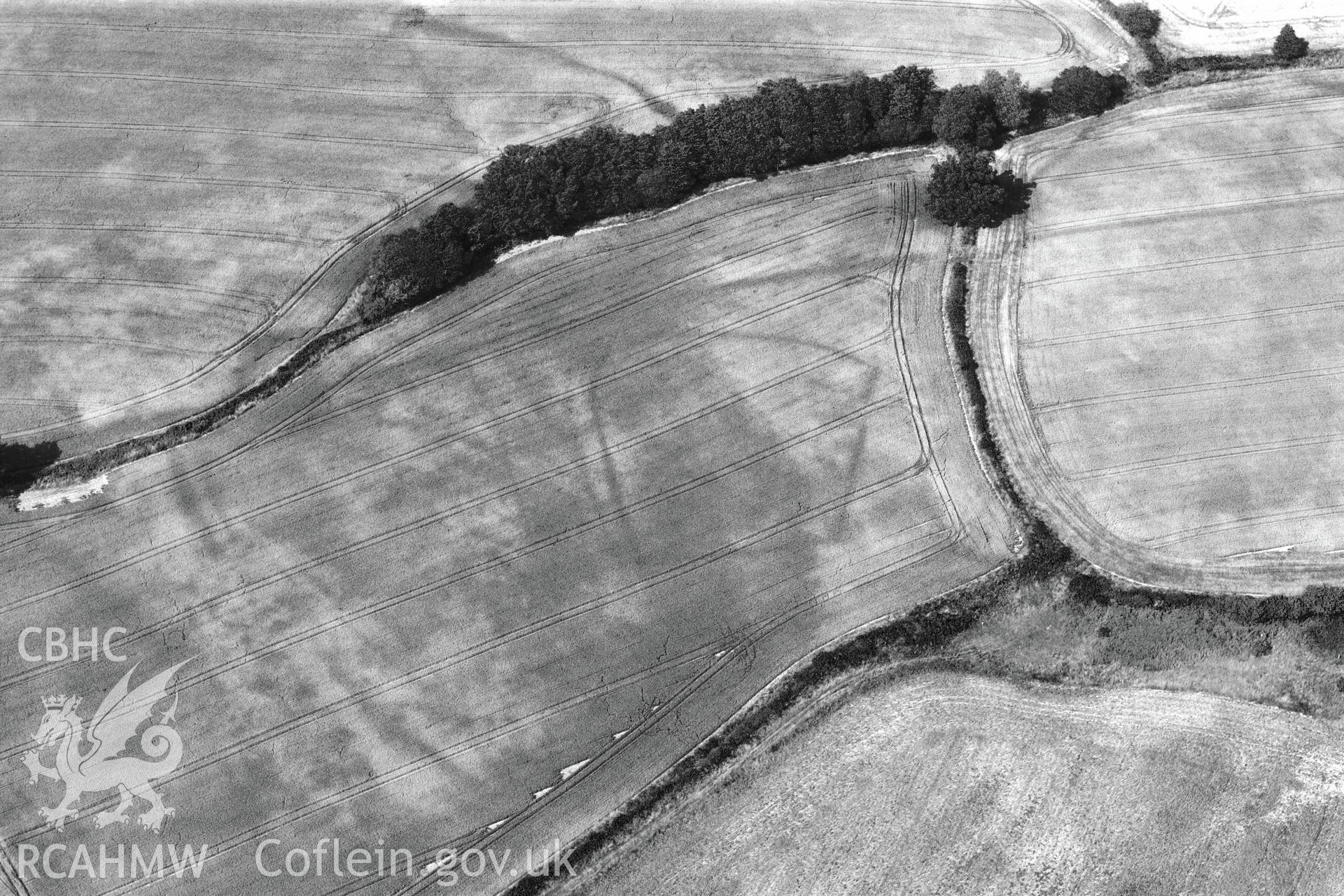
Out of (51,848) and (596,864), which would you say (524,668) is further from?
(51,848)

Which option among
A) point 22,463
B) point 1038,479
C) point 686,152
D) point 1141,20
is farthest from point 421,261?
point 1141,20

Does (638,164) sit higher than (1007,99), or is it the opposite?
(1007,99)

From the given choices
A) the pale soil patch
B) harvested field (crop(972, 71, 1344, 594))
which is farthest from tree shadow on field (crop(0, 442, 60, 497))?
harvested field (crop(972, 71, 1344, 594))

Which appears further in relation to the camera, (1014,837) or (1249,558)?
(1249,558)

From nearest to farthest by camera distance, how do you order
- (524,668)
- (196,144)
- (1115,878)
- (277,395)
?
(1115,878)
(524,668)
(277,395)
(196,144)

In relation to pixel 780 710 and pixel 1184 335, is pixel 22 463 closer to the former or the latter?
pixel 780 710

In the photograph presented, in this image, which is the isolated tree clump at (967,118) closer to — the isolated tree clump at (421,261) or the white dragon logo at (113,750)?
the isolated tree clump at (421,261)

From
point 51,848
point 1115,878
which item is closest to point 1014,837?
point 1115,878
